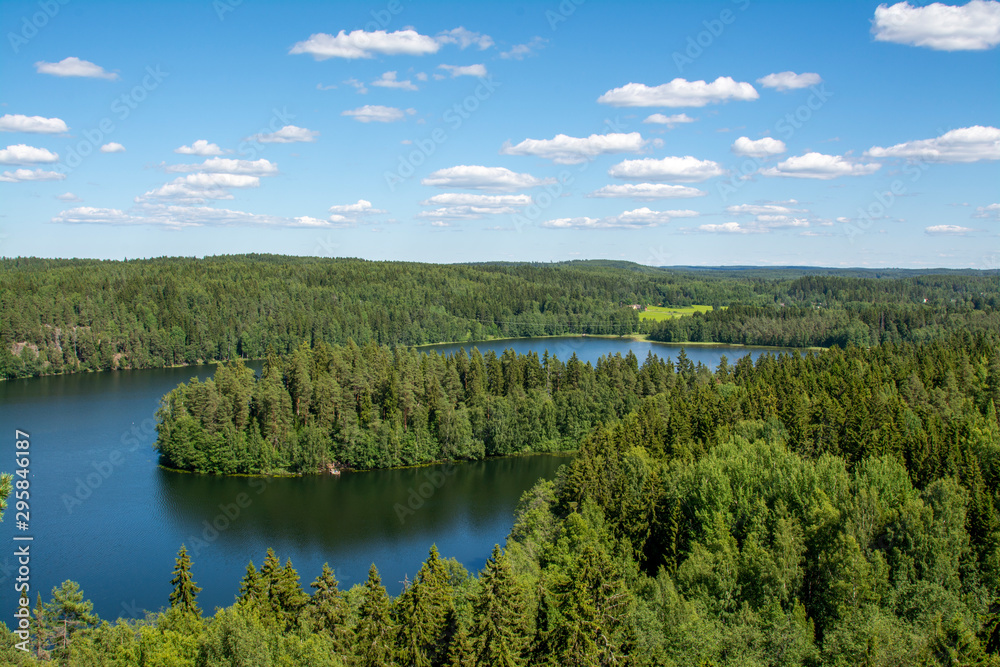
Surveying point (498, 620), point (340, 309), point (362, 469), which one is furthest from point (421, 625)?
point (340, 309)

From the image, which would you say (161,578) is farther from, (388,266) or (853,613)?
(388,266)

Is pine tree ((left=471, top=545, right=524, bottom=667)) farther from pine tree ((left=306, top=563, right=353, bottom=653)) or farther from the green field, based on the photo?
the green field

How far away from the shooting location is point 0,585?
3256cm

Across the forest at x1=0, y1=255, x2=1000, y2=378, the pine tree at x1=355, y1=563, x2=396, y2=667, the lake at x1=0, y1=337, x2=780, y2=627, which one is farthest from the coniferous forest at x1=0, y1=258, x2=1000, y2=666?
the forest at x1=0, y1=255, x2=1000, y2=378

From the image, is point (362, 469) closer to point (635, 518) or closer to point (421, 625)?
point (635, 518)

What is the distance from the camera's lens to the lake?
3428 centimetres

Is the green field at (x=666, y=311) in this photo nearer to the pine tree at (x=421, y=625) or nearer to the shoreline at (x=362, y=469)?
the shoreline at (x=362, y=469)

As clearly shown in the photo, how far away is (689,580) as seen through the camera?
79.4 feet

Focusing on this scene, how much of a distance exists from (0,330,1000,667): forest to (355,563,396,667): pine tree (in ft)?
0.18

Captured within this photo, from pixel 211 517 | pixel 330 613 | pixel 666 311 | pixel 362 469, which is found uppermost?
pixel 666 311

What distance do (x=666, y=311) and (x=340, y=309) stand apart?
80608 millimetres

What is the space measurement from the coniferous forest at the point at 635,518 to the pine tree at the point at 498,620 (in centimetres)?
6

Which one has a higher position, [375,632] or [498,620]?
[498,620]

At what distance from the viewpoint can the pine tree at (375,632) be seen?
1959cm
